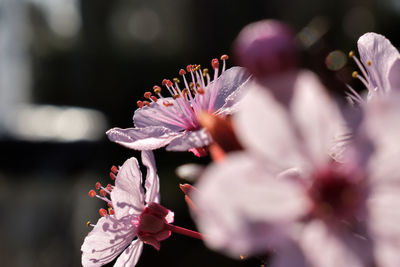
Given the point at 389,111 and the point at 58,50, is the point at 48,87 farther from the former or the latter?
the point at 389,111

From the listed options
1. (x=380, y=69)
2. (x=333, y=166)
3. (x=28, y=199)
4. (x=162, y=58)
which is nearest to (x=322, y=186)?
(x=333, y=166)

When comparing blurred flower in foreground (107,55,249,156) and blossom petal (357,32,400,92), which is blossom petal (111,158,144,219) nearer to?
blurred flower in foreground (107,55,249,156)

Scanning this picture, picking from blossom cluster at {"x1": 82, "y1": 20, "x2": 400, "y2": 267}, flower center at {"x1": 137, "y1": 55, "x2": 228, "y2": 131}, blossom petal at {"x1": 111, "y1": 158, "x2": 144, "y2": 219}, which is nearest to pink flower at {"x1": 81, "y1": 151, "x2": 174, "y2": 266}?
blossom petal at {"x1": 111, "y1": 158, "x2": 144, "y2": 219}

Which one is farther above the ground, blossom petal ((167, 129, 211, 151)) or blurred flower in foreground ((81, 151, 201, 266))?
blossom petal ((167, 129, 211, 151))

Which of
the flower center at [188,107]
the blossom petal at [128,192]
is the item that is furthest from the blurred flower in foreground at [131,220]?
the flower center at [188,107]

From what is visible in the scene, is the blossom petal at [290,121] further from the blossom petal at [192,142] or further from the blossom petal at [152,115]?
the blossom petal at [152,115]

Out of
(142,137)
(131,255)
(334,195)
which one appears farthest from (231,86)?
(334,195)
